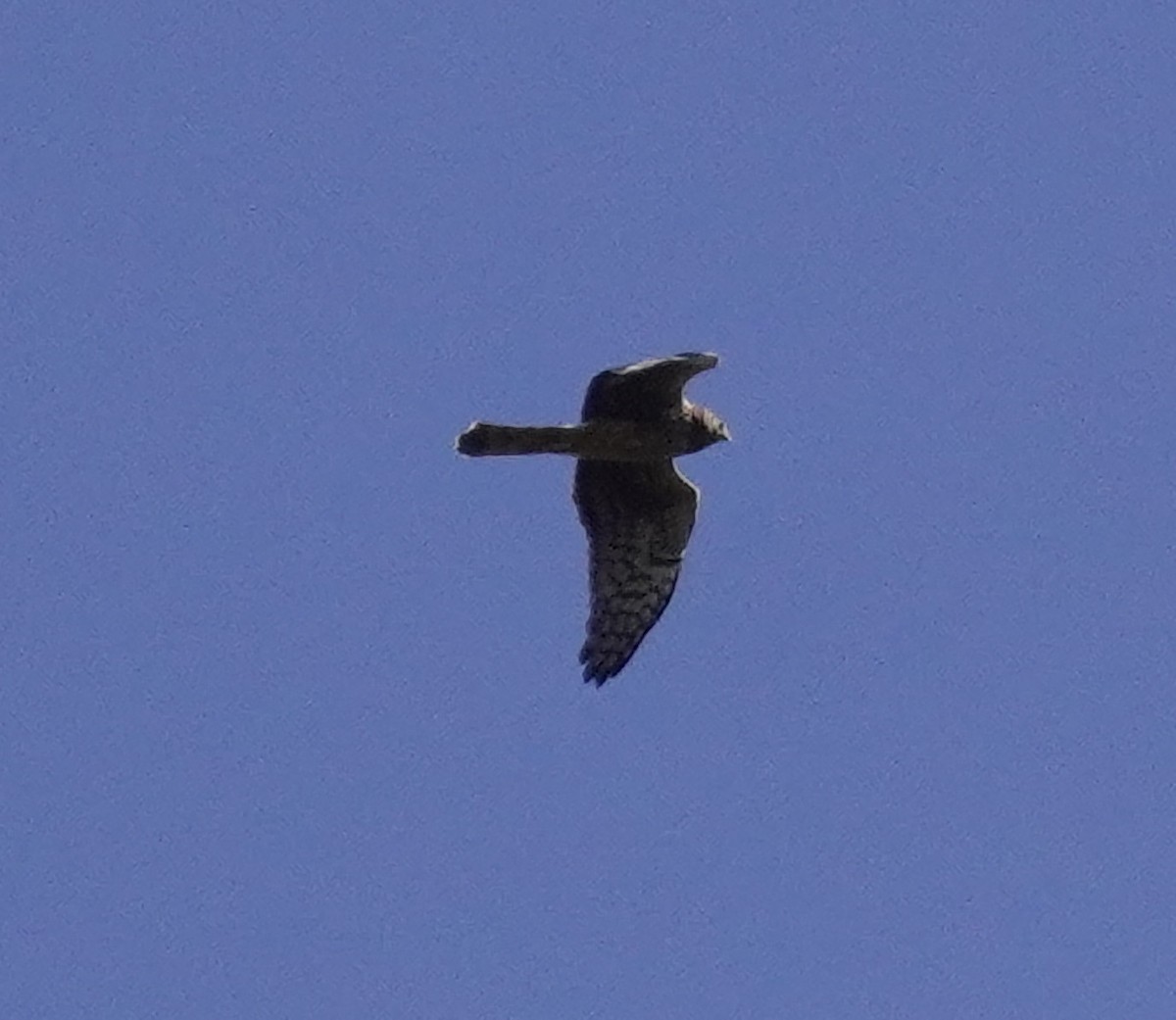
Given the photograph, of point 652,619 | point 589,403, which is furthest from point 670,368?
point 652,619

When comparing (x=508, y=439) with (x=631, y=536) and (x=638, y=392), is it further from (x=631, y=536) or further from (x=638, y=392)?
(x=631, y=536)

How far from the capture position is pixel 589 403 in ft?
55.4

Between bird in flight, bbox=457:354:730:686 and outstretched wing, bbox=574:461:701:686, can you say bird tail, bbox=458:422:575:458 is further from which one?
outstretched wing, bbox=574:461:701:686

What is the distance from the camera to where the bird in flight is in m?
16.9

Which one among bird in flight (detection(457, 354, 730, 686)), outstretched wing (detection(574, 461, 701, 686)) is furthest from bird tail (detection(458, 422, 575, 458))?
outstretched wing (detection(574, 461, 701, 686))

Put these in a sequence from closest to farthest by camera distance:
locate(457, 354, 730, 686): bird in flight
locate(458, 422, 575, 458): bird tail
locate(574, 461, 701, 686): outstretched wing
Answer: locate(458, 422, 575, 458): bird tail, locate(457, 354, 730, 686): bird in flight, locate(574, 461, 701, 686): outstretched wing

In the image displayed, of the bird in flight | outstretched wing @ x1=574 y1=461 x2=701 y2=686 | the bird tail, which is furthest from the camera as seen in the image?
→ outstretched wing @ x1=574 y1=461 x2=701 y2=686

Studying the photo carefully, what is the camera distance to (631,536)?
17.7 meters

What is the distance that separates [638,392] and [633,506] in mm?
1009

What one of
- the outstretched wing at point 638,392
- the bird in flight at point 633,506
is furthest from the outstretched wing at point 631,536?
the outstretched wing at point 638,392

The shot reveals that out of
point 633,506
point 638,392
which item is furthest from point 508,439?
point 633,506

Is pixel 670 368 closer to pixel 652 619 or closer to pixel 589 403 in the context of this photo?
pixel 589 403

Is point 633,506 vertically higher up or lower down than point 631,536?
higher up

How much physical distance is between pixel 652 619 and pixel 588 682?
1.79 feet
